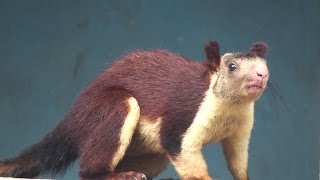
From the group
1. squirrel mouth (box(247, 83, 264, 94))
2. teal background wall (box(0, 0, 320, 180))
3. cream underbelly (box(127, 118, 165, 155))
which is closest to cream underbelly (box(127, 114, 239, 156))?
cream underbelly (box(127, 118, 165, 155))

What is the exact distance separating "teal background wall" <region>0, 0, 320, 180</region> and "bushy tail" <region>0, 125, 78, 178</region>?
3.02ft

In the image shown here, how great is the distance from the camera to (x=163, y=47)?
4.92 m

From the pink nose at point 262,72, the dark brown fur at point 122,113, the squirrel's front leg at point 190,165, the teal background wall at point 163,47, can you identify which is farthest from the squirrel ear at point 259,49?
the teal background wall at point 163,47

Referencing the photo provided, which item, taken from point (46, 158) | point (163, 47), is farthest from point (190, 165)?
point (163, 47)

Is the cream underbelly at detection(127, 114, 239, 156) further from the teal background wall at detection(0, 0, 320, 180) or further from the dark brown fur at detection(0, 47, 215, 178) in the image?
the teal background wall at detection(0, 0, 320, 180)

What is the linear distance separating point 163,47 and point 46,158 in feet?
3.87

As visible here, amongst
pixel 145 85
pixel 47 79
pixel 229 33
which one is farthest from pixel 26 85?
pixel 145 85

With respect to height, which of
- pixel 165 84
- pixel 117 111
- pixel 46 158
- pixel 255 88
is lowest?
pixel 46 158

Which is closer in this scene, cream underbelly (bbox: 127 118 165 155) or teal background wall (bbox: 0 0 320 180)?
cream underbelly (bbox: 127 118 165 155)

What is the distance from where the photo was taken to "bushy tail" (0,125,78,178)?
12.8ft

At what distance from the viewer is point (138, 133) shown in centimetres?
382

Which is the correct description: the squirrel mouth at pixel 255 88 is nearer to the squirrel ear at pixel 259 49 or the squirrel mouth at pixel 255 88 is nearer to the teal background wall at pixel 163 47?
the squirrel ear at pixel 259 49

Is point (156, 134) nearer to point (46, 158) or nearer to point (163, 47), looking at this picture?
point (46, 158)

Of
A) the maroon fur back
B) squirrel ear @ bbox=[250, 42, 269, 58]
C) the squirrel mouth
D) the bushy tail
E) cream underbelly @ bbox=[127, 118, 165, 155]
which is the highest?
squirrel ear @ bbox=[250, 42, 269, 58]
